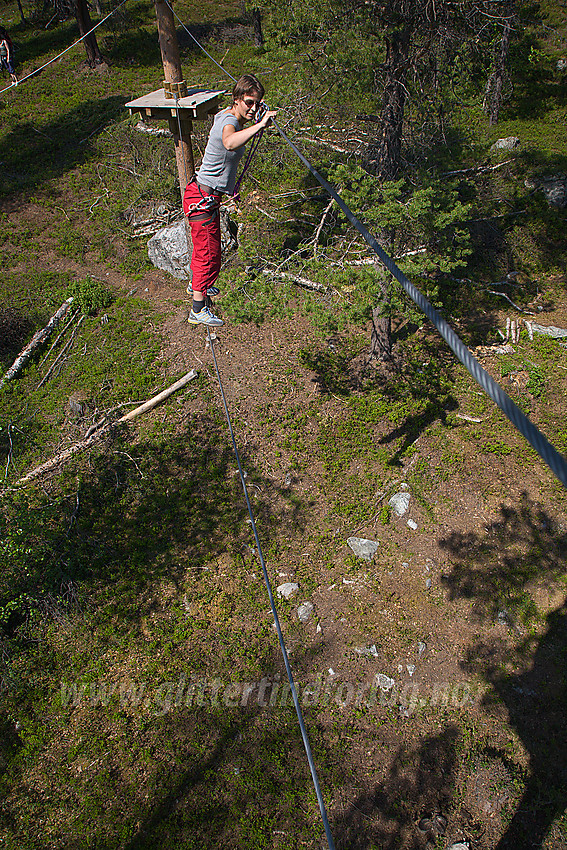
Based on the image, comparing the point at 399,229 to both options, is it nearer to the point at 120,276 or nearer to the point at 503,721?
the point at 503,721

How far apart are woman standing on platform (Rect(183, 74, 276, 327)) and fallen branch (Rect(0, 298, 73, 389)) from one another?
559cm

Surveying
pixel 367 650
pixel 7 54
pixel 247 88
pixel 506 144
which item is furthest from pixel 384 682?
pixel 7 54

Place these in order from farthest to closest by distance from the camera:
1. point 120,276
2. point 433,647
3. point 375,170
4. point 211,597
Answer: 1. point 120,276
2. point 375,170
3. point 211,597
4. point 433,647

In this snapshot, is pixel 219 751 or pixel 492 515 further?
pixel 492 515

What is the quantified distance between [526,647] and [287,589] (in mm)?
2877

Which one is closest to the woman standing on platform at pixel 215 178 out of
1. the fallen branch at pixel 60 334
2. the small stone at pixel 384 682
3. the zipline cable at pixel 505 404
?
the zipline cable at pixel 505 404

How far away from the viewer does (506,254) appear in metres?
11.3

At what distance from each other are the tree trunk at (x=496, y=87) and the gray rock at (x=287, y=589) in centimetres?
1480

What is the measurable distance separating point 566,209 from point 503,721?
1155cm

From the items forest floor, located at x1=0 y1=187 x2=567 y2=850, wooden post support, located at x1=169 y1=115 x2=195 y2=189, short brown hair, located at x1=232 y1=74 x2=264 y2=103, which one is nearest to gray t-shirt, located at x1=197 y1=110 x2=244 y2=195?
short brown hair, located at x1=232 y1=74 x2=264 y2=103

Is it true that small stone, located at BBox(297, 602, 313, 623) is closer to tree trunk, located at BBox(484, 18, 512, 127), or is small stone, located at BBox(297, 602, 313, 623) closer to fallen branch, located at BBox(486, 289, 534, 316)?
fallen branch, located at BBox(486, 289, 534, 316)

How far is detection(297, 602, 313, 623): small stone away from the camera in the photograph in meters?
6.36

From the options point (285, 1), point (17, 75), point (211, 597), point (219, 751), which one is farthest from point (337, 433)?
point (17, 75)

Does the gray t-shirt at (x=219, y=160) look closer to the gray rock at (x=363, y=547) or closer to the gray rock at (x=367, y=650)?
the gray rock at (x=363, y=547)
